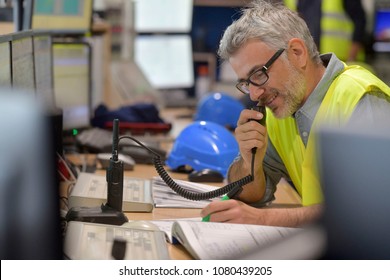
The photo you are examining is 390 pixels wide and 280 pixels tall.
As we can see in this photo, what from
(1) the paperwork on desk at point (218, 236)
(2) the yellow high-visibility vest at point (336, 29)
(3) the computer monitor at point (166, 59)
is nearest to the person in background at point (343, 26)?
(2) the yellow high-visibility vest at point (336, 29)

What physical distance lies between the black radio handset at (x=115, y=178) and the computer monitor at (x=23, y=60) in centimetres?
28

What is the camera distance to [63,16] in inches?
123

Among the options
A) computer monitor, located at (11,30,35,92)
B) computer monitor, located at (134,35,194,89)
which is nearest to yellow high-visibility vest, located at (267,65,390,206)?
computer monitor, located at (11,30,35,92)

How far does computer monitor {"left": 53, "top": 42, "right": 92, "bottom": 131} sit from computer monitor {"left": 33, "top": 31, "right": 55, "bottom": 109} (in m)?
0.17

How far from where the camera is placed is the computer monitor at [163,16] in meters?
4.78

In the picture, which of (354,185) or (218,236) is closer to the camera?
(354,185)

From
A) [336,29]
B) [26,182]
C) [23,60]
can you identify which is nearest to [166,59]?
[336,29]

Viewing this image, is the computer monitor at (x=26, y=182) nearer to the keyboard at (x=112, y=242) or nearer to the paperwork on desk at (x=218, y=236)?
the keyboard at (x=112, y=242)

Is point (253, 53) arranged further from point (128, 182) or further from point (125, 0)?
point (125, 0)

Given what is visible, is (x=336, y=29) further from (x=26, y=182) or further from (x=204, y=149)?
(x=26, y=182)

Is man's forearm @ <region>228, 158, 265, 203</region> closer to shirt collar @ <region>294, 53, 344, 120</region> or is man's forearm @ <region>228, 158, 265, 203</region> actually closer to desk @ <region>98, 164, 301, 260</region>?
desk @ <region>98, 164, 301, 260</region>

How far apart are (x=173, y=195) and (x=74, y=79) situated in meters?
1.24

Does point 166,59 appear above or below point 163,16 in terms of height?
below
